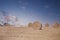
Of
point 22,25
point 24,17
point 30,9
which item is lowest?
point 22,25

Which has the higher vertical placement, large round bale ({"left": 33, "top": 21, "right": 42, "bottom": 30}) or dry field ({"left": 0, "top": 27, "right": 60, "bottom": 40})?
large round bale ({"left": 33, "top": 21, "right": 42, "bottom": 30})

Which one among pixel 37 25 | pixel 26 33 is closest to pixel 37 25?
pixel 37 25

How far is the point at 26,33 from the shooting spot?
2387mm

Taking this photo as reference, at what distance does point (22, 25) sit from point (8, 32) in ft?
0.93

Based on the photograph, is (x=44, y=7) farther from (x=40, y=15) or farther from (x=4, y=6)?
(x=4, y=6)

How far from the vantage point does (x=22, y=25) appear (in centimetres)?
240

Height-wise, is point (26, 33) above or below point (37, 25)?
below

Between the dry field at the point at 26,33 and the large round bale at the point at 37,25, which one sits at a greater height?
the large round bale at the point at 37,25

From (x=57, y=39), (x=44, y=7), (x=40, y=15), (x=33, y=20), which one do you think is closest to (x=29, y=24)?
(x=33, y=20)

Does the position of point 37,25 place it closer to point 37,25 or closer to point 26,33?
point 37,25

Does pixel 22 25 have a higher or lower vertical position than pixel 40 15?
lower

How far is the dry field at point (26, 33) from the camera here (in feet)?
7.76

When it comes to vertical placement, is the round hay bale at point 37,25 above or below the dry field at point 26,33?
above

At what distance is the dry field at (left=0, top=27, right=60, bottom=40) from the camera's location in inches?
93.1
